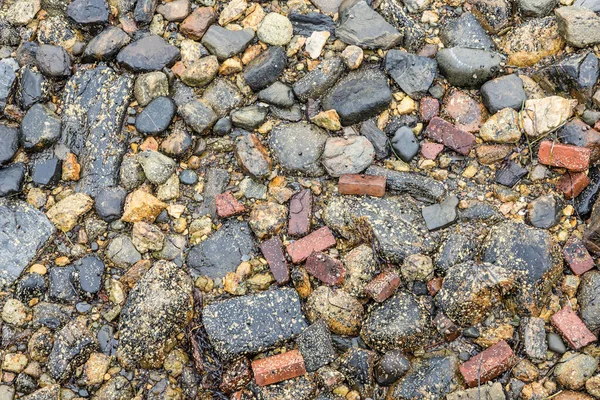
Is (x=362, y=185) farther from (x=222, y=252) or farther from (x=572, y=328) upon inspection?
(x=572, y=328)

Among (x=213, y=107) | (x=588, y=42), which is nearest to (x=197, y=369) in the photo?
(x=213, y=107)

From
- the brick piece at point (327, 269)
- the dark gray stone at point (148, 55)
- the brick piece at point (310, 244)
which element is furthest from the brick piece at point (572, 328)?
the dark gray stone at point (148, 55)

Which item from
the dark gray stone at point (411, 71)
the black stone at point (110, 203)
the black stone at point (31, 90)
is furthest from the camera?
the black stone at point (31, 90)

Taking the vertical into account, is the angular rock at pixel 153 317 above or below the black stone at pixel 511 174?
below

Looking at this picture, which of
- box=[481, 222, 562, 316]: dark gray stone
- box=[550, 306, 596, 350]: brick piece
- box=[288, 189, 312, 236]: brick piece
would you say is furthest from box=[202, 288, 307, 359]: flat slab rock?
box=[550, 306, 596, 350]: brick piece

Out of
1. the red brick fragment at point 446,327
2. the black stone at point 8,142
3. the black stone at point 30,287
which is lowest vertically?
the black stone at point 30,287

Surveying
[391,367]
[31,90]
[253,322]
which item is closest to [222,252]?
[253,322]

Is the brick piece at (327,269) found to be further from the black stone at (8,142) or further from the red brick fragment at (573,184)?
the black stone at (8,142)

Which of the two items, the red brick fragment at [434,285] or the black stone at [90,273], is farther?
the black stone at [90,273]
